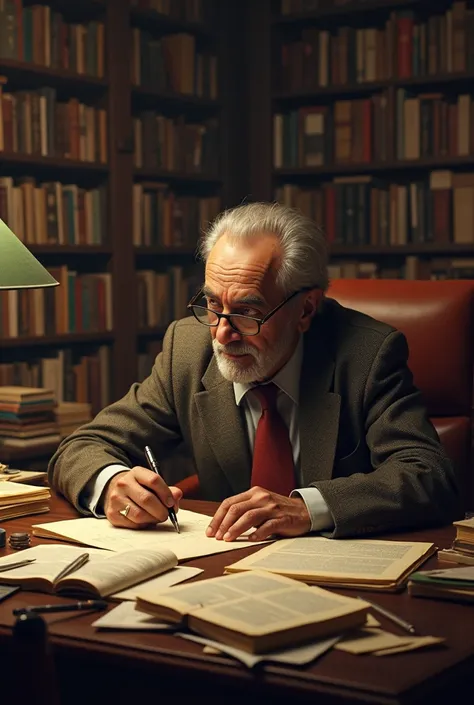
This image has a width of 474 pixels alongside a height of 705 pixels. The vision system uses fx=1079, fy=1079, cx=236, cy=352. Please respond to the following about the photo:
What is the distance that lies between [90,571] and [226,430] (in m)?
0.80

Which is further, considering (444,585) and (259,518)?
(259,518)

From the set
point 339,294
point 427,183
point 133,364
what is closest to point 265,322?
point 339,294

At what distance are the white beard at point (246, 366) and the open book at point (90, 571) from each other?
625 mm

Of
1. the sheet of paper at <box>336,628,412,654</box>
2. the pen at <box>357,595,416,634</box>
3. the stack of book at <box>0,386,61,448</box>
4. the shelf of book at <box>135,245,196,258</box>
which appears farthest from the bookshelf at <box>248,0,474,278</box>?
the sheet of paper at <box>336,628,412,654</box>

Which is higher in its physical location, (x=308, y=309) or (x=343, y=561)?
(x=308, y=309)

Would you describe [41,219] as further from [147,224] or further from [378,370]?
[378,370]

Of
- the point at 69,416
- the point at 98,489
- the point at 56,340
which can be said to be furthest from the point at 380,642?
the point at 56,340

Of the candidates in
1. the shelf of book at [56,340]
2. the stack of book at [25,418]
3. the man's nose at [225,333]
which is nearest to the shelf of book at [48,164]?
the shelf of book at [56,340]

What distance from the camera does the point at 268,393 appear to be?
2150 millimetres

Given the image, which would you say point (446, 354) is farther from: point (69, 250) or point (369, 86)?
point (369, 86)

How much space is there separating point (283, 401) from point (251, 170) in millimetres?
3018

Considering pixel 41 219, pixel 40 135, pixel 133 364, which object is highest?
pixel 40 135

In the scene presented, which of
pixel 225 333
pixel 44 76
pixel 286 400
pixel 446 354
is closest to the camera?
pixel 225 333

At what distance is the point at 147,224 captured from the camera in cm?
464
